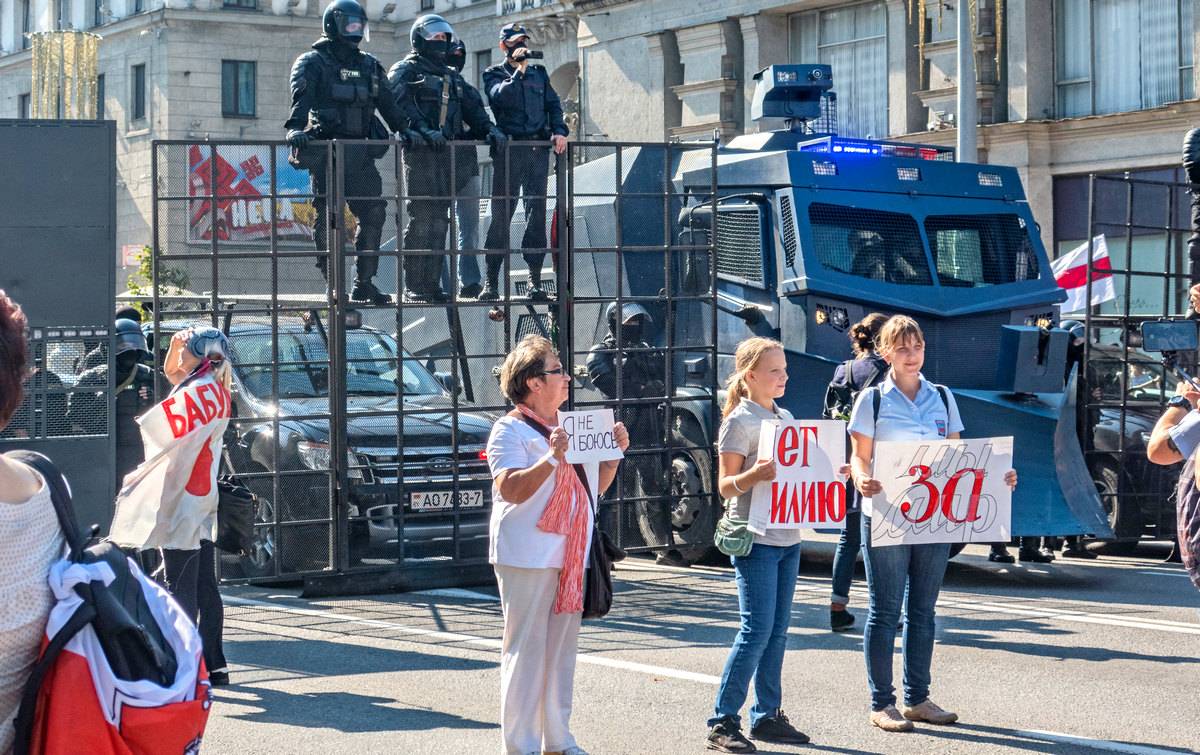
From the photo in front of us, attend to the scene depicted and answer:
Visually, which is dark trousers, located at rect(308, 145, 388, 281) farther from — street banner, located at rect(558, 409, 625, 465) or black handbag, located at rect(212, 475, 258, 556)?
street banner, located at rect(558, 409, 625, 465)

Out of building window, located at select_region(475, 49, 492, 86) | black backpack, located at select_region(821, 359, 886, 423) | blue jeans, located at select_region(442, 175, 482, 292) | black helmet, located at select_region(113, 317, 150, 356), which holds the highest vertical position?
building window, located at select_region(475, 49, 492, 86)

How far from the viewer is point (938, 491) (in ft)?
25.1

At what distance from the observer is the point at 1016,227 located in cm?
1400

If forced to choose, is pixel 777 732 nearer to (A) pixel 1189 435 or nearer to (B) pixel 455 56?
(A) pixel 1189 435

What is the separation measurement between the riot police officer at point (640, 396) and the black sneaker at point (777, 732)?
4767 mm

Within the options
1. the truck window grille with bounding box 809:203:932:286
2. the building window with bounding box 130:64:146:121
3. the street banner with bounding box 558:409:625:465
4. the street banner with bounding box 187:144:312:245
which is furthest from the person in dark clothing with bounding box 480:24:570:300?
the building window with bounding box 130:64:146:121

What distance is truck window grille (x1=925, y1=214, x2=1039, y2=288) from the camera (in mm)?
13531

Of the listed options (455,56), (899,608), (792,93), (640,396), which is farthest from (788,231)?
(899,608)

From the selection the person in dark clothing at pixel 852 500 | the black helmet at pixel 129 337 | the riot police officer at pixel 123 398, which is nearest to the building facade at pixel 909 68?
the person in dark clothing at pixel 852 500

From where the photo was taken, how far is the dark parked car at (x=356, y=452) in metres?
11.2

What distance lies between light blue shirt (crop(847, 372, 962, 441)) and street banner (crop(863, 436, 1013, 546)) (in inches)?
3.7

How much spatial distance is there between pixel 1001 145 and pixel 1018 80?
1.08 metres

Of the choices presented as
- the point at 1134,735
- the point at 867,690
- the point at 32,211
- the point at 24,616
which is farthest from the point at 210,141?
the point at 24,616

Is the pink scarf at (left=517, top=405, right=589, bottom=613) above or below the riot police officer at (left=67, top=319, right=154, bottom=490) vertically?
below
